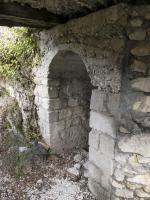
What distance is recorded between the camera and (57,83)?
4.97 meters

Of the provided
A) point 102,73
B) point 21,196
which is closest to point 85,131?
point 21,196

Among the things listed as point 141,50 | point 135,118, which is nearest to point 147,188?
point 135,118

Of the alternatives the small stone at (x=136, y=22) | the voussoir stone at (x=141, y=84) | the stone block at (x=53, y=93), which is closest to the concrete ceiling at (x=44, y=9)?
the small stone at (x=136, y=22)

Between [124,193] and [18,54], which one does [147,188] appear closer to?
[124,193]

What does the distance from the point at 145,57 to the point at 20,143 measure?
325cm

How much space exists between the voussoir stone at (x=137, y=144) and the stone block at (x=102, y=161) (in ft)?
1.20

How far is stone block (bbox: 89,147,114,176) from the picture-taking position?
11.5ft

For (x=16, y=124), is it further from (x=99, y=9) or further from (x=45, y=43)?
(x=99, y=9)

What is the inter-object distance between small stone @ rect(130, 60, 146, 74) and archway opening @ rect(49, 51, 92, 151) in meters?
1.75

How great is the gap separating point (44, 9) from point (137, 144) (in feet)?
6.81

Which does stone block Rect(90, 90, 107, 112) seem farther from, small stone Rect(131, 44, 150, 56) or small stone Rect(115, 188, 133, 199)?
small stone Rect(115, 188, 133, 199)

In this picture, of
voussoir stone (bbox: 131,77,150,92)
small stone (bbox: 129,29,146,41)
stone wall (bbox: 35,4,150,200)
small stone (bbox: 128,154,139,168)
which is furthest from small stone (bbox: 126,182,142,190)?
small stone (bbox: 129,29,146,41)

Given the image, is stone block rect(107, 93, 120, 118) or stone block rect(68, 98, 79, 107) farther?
stone block rect(68, 98, 79, 107)

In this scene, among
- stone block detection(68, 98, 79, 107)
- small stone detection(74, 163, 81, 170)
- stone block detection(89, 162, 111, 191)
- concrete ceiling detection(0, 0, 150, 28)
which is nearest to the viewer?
concrete ceiling detection(0, 0, 150, 28)
